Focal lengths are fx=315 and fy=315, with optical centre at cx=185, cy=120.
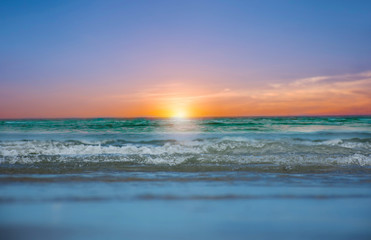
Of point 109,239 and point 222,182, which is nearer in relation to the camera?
point 109,239

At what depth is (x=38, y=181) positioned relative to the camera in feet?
19.6

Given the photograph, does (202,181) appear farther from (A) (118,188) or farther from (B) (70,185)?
(B) (70,185)

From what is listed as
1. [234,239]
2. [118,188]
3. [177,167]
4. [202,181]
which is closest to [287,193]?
[202,181]

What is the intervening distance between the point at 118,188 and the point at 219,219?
222 cm

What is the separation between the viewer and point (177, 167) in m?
7.75

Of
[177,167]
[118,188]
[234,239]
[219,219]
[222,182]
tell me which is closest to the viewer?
[234,239]

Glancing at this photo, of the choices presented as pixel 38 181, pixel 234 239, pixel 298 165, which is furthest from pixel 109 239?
pixel 298 165

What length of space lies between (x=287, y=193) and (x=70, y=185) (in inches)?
146

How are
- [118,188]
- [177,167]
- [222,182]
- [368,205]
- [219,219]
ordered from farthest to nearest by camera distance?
[177,167] → [222,182] → [118,188] → [368,205] → [219,219]

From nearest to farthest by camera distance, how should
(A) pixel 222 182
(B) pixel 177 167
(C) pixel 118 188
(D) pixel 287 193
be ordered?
(D) pixel 287 193 → (C) pixel 118 188 → (A) pixel 222 182 → (B) pixel 177 167

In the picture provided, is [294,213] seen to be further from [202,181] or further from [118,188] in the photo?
[118,188]

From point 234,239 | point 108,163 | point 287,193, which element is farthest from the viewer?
point 108,163

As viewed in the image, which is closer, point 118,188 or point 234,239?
point 234,239

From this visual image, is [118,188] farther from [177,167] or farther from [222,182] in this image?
[177,167]
